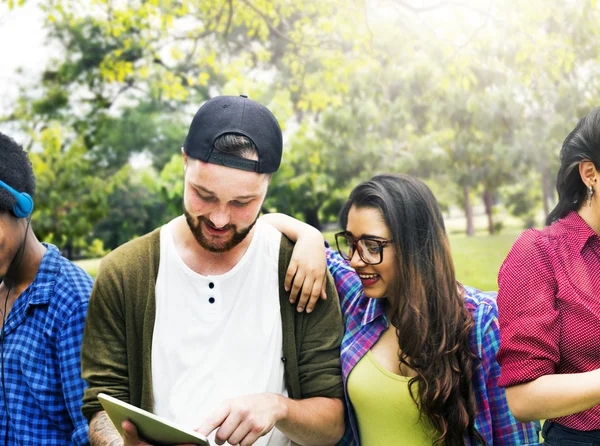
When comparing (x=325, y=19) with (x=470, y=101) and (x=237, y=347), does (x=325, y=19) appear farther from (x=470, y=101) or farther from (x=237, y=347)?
(x=237, y=347)

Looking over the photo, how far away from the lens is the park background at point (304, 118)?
9.62 m

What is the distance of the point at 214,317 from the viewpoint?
1843mm

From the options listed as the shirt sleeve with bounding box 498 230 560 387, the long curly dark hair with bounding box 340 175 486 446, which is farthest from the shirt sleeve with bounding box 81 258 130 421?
the shirt sleeve with bounding box 498 230 560 387

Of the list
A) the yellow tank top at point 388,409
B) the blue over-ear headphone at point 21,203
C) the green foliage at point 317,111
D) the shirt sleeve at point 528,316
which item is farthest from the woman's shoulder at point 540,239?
the green foliage at point 317,111

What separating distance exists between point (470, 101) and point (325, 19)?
4467 millimetres

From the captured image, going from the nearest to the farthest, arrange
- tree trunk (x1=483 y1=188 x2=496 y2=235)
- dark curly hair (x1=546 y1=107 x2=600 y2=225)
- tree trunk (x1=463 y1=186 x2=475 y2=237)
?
dark curly hair (x1=546 y1=107 x2=600 y2=225) → tree trunk (x1=463 y1=186 x2=475 y2=237) → tree trunk (x1=483 y1=188 x2=496 y2=235)

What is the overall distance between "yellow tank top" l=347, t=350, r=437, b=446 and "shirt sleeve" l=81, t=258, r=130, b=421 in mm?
677

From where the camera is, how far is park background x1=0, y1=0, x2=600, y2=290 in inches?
379

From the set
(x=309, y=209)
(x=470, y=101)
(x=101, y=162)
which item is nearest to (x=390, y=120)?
(x=470, y=101)

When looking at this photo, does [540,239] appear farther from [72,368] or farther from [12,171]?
[12,171]

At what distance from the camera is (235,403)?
1.62m

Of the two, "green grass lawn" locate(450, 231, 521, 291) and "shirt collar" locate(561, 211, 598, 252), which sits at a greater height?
"shirt collar" locate(561, 211, 598, 252)

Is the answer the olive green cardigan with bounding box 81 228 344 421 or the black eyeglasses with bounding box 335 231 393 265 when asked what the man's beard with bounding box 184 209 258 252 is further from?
the black eyeglasses with bounding box 335 231 393 265

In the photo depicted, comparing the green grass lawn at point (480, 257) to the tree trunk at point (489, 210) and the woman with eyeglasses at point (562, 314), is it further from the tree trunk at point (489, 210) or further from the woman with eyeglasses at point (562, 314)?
the woman with eyeglasses at point (562, 314)
